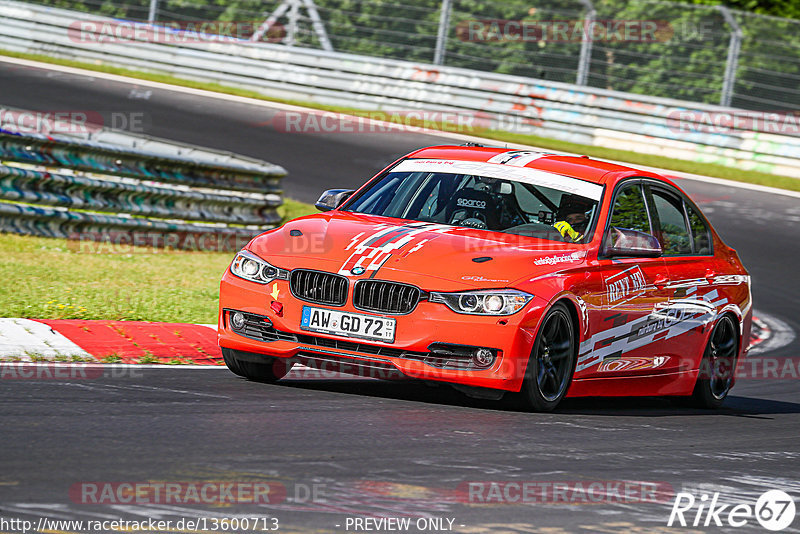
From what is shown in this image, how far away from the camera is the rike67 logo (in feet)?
16.5

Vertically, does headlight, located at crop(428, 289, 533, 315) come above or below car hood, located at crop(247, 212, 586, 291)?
below

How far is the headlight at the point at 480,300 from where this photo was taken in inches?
272

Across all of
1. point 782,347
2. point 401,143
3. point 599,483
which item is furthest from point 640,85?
point 599,483

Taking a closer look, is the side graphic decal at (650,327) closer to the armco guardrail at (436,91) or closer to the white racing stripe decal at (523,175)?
the white racing stripe decal at (523,175)

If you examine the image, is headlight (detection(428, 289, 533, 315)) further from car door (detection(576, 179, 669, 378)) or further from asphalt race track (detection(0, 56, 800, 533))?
car door (detection(576, 179, 669, 378))

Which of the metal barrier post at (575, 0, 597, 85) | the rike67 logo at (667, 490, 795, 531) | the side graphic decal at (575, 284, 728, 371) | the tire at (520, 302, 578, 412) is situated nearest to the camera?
the rike67 logo at (667, 490, 795, 531)

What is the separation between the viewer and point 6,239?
38.9ft

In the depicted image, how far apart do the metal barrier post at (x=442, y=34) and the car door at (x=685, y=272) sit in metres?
15.3

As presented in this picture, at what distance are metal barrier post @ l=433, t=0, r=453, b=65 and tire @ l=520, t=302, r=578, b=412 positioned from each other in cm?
1734

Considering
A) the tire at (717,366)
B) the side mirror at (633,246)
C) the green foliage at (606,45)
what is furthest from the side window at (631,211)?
the green foliage at (606,45)

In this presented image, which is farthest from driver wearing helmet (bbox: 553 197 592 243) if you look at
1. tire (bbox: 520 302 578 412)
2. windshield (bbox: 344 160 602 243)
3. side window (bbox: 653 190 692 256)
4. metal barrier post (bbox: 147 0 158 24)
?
metal barrier post (bbox: 147 0 158 24)

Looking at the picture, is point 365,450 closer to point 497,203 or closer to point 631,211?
point 497,203

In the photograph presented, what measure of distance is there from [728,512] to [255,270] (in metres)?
3.17

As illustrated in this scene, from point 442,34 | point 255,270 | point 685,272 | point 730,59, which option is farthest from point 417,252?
point 442,34
